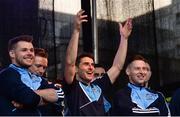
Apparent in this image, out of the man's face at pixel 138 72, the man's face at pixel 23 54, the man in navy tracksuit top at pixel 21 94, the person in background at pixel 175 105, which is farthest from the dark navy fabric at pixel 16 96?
the person in background at pixel 175 105

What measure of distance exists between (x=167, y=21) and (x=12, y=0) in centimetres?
181

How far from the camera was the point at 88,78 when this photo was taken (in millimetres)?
4164

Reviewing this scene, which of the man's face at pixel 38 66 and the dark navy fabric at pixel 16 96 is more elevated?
the man's face at pixel 38 66

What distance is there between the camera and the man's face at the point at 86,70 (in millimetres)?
4172

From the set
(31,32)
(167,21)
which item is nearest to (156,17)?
(167,21)

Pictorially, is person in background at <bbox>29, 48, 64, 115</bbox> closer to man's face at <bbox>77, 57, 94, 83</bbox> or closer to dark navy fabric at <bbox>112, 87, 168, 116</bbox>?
man's face at <bbox>77, 57, 94, 83</bbox>

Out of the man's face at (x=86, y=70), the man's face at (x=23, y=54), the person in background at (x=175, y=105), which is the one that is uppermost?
the man's face at (x=23, y=54)

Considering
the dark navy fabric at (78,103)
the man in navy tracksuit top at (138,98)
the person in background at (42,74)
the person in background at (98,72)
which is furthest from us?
the person in background at (98,72)

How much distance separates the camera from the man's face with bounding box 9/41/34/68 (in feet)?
12.7

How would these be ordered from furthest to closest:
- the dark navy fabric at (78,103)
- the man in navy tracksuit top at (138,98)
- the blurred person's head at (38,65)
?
1. the blurred person's head at (38,65)
2. the man in navy tracksuit top at (138,98)
3. the dark navy fabric at (78,103)

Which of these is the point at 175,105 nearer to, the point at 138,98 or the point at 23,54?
the point at 138,98

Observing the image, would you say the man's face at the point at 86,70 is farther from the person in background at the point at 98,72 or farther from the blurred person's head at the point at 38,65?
the person in background at the point at 98,72

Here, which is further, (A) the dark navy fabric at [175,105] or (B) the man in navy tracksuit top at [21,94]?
(A) the dark navy fabric at [175,105]

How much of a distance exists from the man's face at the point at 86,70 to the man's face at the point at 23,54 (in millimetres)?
479
